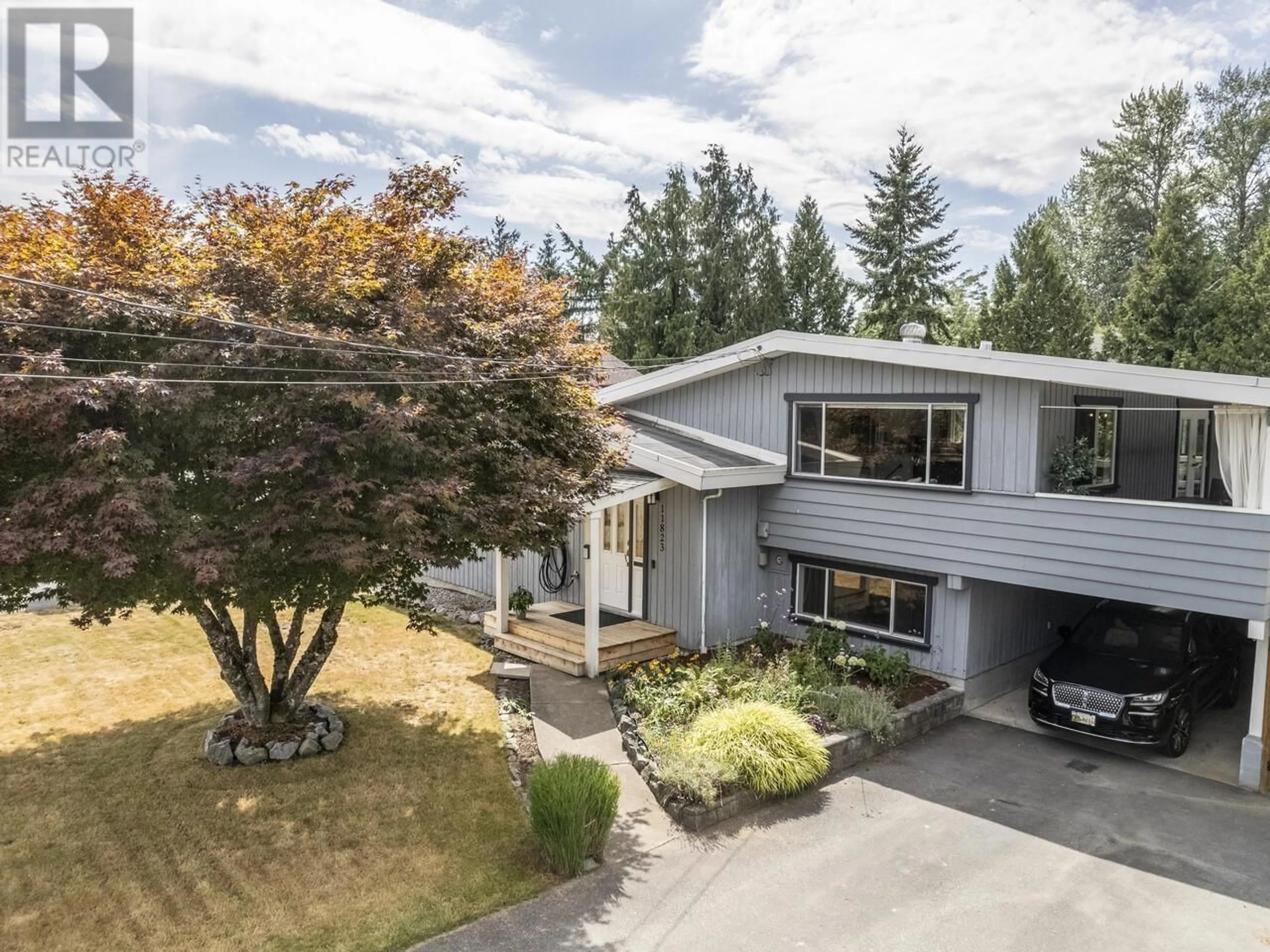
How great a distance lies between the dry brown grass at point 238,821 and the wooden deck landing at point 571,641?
108 cm

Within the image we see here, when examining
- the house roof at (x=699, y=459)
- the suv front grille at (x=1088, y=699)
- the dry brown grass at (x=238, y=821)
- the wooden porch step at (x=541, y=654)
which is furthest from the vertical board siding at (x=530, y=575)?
the suv front grille at (x=1088, y=699)

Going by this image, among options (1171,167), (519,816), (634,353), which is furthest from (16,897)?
(1171,167)

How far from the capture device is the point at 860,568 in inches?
437

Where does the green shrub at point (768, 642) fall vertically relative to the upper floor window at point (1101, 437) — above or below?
below

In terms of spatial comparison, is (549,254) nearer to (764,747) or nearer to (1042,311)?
A: (1042,311)

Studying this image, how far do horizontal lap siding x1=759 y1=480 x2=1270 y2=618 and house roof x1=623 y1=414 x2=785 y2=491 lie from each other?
546mm

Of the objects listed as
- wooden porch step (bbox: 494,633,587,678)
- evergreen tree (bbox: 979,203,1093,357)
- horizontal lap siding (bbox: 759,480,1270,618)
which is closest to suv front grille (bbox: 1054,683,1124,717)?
horizontal lap siding (bbox: 759,480,1270,618)

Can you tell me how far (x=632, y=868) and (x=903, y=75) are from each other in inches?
438

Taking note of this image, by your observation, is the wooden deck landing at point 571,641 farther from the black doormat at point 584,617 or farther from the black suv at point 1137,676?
the black suv at point 1137,676

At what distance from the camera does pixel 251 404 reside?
6395mm

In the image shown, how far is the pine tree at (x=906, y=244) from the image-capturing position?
32.7 metres

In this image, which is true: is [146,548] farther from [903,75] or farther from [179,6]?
[903,75]

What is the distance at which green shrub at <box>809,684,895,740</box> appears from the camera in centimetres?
853

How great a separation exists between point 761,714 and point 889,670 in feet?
9.78
